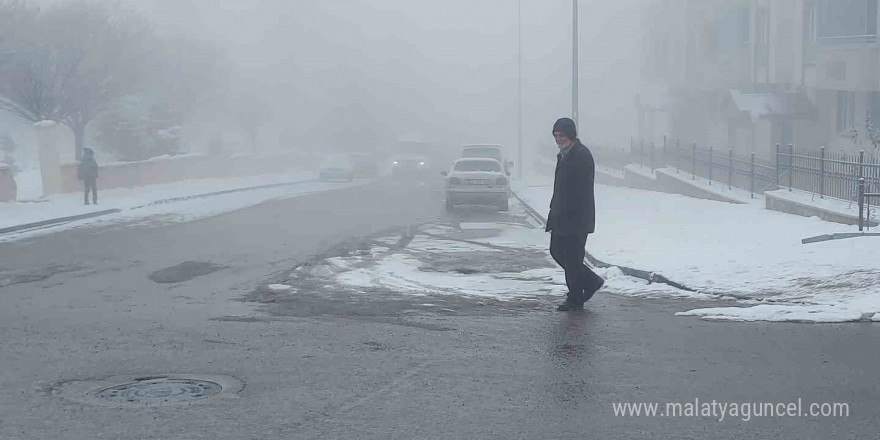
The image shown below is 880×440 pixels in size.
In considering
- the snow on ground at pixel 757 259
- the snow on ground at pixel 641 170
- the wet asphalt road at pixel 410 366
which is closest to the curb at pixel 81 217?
the wet asphalt road at pixel 410 366

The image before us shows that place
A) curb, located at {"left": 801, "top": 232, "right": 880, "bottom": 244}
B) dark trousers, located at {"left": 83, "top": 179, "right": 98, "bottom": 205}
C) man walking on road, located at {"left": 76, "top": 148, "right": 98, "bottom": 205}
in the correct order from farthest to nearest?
man walking on road, located at {"left": 76, "top": 148, "right": 98, "bottom": 205}, dark trousers, located at {"left": 83, "top": 179, "right": 98, "bottom": 205}, curb, located at {"left": 801, "top": 232, "right": 880, "bottom": 244}

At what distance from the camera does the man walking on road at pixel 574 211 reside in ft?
34.4

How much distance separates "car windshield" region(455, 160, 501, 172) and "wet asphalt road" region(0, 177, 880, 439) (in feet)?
55.9

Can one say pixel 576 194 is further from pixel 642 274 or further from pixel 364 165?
pixel 364 165

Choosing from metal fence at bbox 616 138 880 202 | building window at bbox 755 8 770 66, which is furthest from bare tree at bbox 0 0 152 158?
building window at bbox 755 8 770 66

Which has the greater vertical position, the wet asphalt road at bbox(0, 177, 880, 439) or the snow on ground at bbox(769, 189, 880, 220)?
the snow on ground at bbox(769, 189, 880, 220)

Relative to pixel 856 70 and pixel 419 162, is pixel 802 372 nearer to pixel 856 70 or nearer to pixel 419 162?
pixel 856 70

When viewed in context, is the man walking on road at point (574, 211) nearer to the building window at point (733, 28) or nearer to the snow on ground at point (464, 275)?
the snow on ground at point (464, 275)

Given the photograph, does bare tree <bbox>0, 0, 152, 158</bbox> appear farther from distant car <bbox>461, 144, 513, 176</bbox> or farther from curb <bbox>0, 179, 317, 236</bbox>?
distant car <bbox>461, 144, 513, 176</bbox>

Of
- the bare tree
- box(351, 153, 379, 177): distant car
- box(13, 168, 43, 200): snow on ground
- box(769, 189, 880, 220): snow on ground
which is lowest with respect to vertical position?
box(351, 153, 379, 177): distant car

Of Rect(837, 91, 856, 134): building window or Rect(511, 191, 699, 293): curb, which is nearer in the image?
Rect(511, 191, 699, 293): curb

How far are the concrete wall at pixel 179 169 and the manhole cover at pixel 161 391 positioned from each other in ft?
87.5

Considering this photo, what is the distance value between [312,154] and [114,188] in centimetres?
3485

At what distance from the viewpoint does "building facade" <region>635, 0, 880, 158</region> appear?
101 ft
